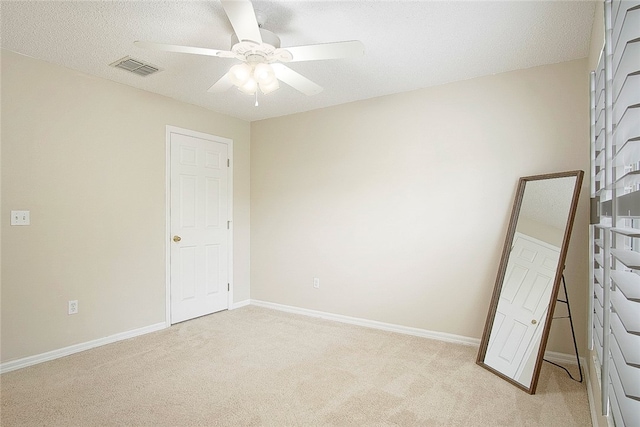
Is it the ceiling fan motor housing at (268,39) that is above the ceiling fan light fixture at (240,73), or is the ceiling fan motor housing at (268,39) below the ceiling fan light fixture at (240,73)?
above

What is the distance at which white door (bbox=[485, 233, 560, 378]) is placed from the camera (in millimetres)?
2555

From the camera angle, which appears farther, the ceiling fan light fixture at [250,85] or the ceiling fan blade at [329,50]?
the ceiling fan light fixture at [250,85]

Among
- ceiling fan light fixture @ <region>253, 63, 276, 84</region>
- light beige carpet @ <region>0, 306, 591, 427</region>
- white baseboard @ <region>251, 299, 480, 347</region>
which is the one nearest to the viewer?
light beige carpet @ <region>0, 306, 591, 427</region>

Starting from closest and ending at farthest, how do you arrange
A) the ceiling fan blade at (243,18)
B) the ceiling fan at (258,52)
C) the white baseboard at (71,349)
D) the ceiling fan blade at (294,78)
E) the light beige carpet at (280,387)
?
the ceiling fan blade at (243,18) < the ceiling fan at (258,52) < the light beige carpet at (280,387) < the ceiling fan blade at (294,78) < the white baseboard at (71,349)

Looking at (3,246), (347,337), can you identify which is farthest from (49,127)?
(347,337)

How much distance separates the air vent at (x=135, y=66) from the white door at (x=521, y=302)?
3351mm

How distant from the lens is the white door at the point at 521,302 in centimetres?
255

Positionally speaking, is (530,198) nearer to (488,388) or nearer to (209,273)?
(488,388)

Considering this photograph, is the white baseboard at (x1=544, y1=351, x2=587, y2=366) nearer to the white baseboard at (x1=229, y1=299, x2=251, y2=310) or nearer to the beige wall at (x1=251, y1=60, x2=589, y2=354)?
the beige wall at (x1=251, y1=60, x2=589, y2=354)

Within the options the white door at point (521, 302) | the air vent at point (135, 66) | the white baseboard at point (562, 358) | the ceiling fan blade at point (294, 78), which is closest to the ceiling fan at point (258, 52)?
the ceiling fan blade at point (294, 78)

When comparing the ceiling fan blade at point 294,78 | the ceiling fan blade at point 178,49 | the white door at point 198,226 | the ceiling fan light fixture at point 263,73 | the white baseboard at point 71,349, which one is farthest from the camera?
the white door at point 198,226

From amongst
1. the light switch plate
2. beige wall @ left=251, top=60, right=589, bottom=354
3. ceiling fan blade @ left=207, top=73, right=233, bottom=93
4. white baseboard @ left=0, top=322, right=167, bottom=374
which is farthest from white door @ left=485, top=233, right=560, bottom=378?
the light switch plate

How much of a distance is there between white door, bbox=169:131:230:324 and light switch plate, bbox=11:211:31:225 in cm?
124

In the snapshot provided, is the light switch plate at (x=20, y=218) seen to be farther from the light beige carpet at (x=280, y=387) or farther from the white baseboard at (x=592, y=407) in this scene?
the white baseboard at (x=592, y=407)
